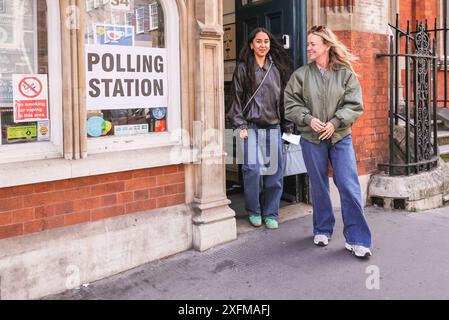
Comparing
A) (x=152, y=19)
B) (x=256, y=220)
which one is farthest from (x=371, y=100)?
(x=152, y=19)

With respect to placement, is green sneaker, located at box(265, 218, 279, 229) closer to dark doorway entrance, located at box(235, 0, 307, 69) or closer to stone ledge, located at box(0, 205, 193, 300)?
stone ledge, located at box(0, 205, 193, 300)

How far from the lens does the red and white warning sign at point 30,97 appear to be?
348cm

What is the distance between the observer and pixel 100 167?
3783mm

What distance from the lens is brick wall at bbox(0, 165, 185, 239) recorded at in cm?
341

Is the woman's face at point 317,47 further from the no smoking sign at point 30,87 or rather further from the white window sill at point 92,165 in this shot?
the no smoking sign at point 30,87

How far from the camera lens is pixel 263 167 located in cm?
499

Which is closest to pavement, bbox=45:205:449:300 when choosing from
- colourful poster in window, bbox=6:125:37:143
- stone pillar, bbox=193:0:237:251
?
stone pillar, bbox=193:0:237:251

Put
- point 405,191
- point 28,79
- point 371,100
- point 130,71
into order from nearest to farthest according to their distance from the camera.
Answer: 1. point 28,79
2. point 130,71
3. point 405,191
4. point 371,100

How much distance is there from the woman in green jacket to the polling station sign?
115 centimetres

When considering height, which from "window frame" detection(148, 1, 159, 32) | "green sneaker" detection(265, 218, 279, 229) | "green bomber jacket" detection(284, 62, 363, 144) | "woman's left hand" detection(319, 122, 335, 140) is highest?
"window frame" detection(148, 1, 159, 32)

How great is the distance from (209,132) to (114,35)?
3.84ft

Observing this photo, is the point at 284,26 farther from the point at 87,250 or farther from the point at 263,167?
the point at 87,250

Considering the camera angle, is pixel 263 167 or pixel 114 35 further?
pixel 263 167
